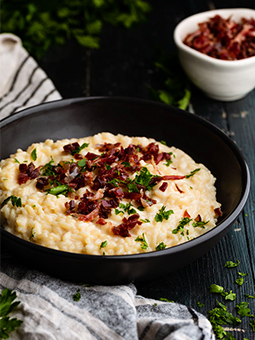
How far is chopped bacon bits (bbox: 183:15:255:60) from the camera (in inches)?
222

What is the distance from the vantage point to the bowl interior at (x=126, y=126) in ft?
14.4

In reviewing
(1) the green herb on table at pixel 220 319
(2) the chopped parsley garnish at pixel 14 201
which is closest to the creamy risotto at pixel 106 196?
(2) the chopped parsley garnish at pixel 14 201

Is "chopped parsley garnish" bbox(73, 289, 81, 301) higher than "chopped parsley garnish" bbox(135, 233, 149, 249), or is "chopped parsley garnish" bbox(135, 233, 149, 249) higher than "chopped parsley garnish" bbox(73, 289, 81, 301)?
"chopped parsley garnish" bbox(135, 233, 149, 249)

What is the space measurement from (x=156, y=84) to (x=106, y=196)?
10.1ft

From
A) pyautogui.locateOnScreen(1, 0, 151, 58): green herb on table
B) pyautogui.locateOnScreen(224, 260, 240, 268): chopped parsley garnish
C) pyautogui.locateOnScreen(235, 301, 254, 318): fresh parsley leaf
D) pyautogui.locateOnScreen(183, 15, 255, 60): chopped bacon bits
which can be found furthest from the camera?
pyautogui.locateOnScreen(1, 0, 151, 58): green herb on table

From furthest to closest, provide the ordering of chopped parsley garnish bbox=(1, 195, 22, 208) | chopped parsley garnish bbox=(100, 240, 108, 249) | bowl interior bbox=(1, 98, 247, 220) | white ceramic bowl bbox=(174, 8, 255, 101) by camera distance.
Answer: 1. white ceramic bowl bbox=(174, 8, 255, 101)
2. bowl interior bbox=(1, 98, 247, 220)
3. chopped parsley garnish bbox=(1, 195, 22, 208)
4. chopped parsley garnish bbox=(100, 240, 108, 249)

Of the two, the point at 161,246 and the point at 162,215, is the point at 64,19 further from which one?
the point at 161,246

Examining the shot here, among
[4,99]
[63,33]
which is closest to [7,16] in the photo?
[63,33]

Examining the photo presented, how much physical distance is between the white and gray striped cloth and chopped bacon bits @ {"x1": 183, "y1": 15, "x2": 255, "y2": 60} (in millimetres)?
3344

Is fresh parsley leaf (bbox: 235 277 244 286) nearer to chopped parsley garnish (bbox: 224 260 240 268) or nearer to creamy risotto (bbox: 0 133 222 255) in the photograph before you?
chopped parsley garnish (bbox: 224 260 240 268)

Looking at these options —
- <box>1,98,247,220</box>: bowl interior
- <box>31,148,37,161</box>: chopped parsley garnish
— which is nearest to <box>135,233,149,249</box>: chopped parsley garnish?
<box>1,98,247,220</box>: bowl interior

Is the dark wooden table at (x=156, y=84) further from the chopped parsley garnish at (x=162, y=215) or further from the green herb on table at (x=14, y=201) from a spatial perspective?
the green herb on table at (x=14, y=201)

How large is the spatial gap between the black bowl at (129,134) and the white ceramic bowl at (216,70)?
1140 millimetres

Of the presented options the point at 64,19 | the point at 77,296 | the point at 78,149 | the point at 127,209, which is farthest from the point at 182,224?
the point at 64,19
